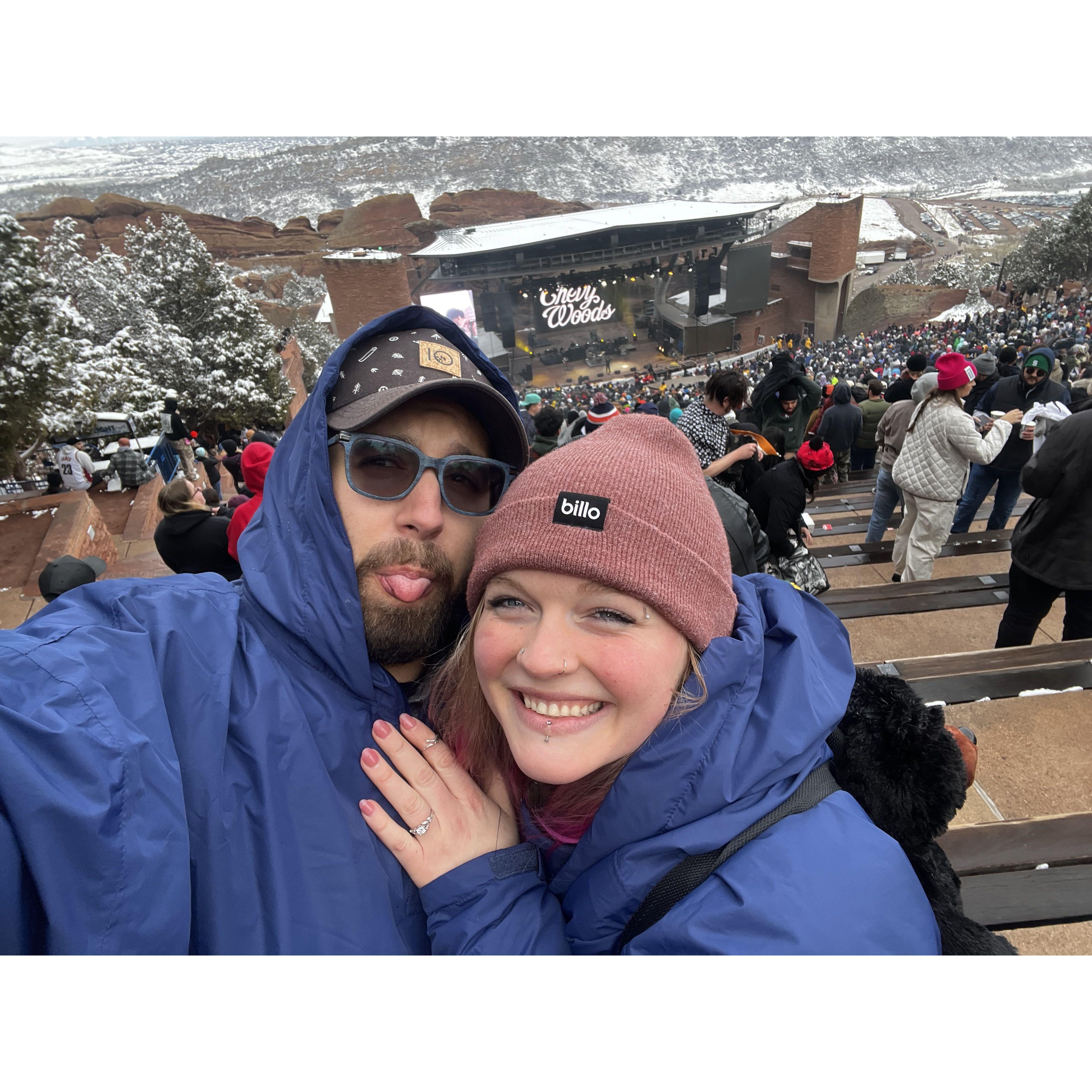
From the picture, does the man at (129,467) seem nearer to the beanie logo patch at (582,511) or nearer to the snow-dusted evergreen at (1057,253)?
the beanie logo patch at (582,511)

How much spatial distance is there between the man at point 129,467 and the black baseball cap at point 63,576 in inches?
407

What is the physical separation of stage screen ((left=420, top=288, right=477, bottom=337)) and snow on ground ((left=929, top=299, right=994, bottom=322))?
3373 centimetres

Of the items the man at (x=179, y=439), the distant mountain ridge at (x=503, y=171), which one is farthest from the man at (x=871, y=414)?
the distant mountain ridge at (x=503, y=171)

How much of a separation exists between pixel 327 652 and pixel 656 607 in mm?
649

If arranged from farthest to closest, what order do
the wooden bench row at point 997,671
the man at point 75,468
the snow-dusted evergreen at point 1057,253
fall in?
1. the snow-dusted evergreen at point 1057,253
2. the man at point 75,468
3. the wooden bench row at point 997,671

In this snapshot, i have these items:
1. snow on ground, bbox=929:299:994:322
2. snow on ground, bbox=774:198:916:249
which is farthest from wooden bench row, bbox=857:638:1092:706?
snow on ground, bbox=774:198:916:249

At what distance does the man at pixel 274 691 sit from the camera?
2.55 ft

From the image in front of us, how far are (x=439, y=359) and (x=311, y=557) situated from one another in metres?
0.54

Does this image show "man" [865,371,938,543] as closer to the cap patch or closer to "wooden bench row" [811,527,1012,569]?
"wooden bench row" [811,527,1012,569]

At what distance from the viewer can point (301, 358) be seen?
3938 cm

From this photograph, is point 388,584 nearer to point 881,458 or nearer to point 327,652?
point 327,652

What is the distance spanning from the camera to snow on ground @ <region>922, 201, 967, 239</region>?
53469 millimetres

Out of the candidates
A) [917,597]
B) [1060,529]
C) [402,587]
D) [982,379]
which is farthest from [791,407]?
[402,587]

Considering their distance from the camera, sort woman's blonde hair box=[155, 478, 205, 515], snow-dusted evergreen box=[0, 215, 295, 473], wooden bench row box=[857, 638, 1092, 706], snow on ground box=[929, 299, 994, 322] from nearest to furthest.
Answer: wooden bench row box=[857, 638, 1092, 706]
woman's blonde hair box=[155, 478, 205, 515]
snow-dusted evergreen box=[0, 215, 295, 473]
snow on ground box=[929, 299, 994, 322]
